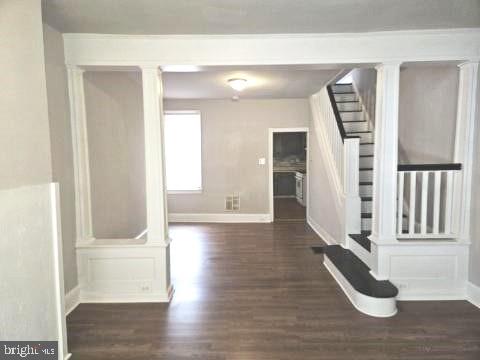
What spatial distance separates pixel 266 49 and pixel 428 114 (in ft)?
6.69

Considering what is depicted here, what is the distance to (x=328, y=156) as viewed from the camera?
4.38 meters

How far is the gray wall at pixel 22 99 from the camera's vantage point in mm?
1438

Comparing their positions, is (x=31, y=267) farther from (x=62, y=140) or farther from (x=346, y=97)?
(x=346, y=97)

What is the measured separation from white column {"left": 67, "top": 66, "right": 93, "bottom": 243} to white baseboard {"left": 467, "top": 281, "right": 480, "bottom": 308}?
12.3ft

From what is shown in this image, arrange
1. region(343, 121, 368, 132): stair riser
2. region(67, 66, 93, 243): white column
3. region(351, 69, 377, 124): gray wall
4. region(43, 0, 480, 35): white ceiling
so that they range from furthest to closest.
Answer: region(343, 121, 368, 132): stair riser → region(351, 69, 377, 124): gray wall → region(67, 66, 93, 243): white column → region(43, 0, 480, 35): white ceiling

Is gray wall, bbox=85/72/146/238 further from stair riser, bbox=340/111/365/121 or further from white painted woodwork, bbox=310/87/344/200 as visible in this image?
stair riser, bbox=340/111/365/121

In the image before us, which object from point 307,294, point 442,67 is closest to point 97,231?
point 307,294

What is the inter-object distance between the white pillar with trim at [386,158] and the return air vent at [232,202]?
3507 mm

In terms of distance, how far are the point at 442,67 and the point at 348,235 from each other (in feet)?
7.09

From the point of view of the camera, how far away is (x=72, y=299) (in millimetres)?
2654

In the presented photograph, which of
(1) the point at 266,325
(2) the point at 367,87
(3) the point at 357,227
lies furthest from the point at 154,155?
(2) the point at 367,87

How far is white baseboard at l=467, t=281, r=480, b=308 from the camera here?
2581 mm

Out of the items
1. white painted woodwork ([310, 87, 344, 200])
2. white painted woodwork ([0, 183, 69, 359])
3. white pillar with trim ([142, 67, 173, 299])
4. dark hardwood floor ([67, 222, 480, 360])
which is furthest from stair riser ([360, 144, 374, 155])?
white painted woodwork ([0, 183, 69, 359])

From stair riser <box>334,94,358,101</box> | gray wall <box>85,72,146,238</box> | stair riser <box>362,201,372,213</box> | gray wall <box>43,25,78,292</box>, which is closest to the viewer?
gray wall <box>43,25,78,292</box>
